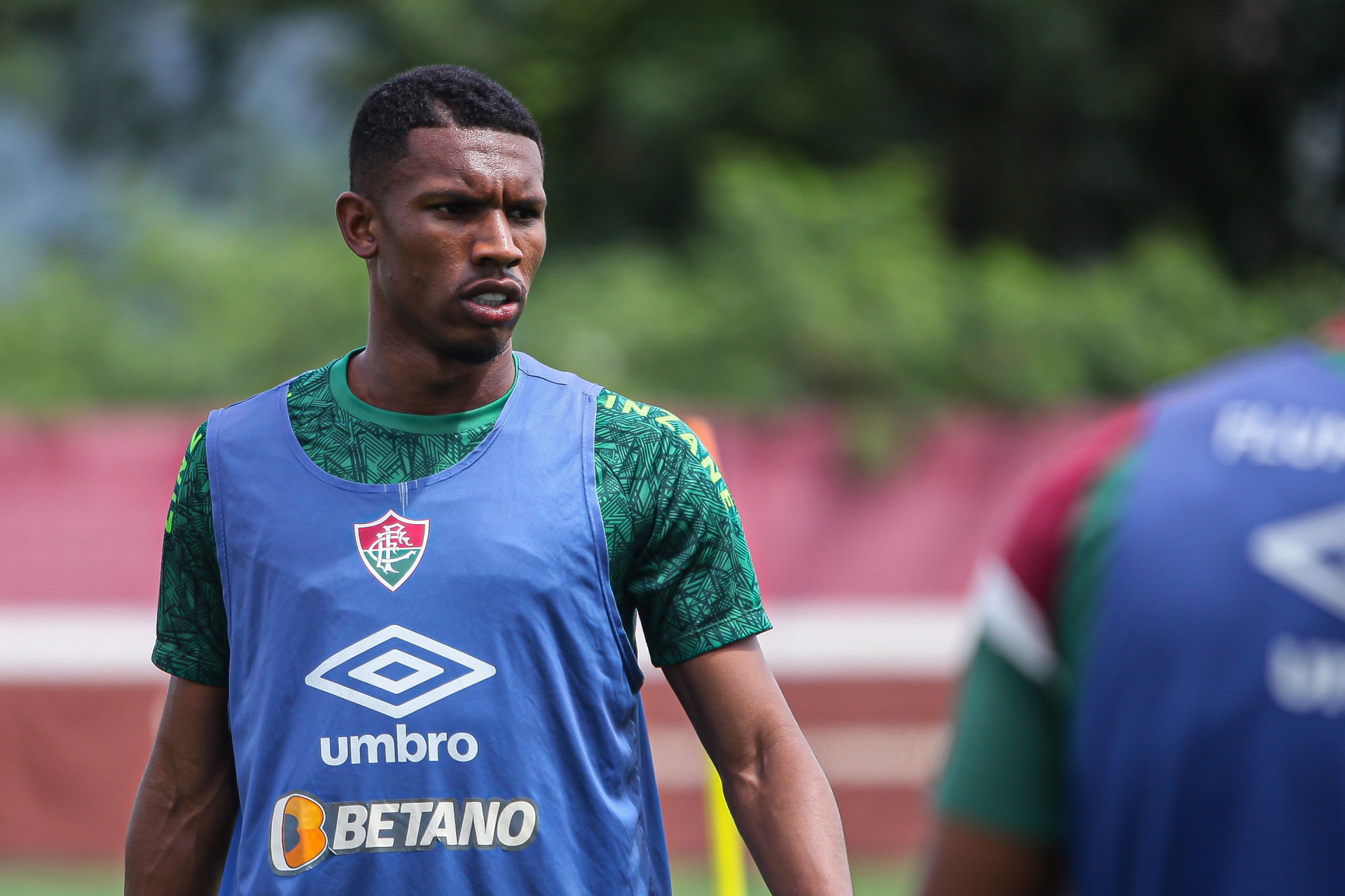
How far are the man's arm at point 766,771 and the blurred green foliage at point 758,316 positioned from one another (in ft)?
23.8

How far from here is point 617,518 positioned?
2324 millimetres

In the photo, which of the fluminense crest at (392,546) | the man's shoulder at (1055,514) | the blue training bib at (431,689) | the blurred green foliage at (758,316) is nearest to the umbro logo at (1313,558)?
the man's shoulder at (1055,514)

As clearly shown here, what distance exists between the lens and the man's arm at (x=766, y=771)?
7.27 ft

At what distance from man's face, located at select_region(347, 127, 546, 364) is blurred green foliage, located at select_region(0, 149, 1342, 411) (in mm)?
7177

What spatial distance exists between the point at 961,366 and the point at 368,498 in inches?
334

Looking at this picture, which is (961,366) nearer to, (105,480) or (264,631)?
(105,480)

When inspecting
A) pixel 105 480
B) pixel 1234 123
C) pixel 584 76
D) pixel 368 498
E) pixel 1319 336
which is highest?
pixel 584 76

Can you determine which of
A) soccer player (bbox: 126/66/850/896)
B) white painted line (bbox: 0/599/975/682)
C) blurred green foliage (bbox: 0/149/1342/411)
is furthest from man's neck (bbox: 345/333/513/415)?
blurred green foliage (bbox: 0/149/1342/411)

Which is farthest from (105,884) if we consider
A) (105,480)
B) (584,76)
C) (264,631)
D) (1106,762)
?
(584,76)

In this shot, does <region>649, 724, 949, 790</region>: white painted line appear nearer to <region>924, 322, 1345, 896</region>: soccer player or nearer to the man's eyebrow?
the man's eyebrow

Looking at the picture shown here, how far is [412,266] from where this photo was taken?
8.11 feet

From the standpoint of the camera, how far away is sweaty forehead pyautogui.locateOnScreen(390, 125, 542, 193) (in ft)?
8.02

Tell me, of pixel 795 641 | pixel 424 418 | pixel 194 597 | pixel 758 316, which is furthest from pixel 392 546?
pixel 758 316

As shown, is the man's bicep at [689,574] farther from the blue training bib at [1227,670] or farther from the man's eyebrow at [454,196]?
the blue training bib at [1227,670]
